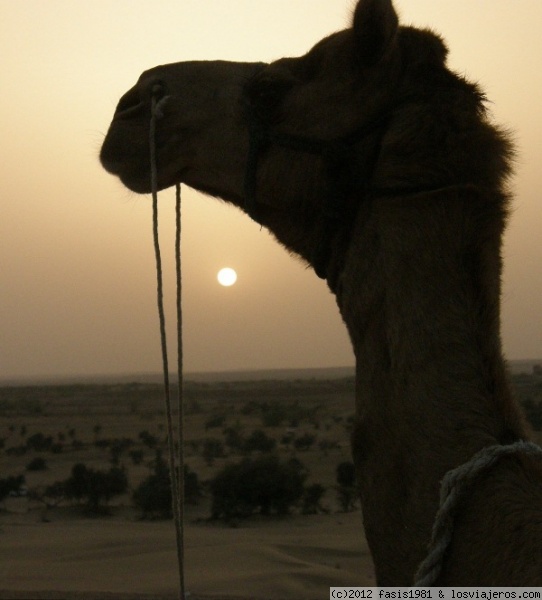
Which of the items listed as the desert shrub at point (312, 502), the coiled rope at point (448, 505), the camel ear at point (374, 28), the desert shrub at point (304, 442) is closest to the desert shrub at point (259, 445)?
the desert shrub at point (304, 442)

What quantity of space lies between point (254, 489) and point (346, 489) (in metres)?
2.98

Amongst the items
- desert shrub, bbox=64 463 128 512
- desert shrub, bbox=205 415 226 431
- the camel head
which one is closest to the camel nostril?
the camel head

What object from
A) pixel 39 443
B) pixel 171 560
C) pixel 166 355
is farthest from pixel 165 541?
pixel 39 443

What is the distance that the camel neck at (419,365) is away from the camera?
227cm

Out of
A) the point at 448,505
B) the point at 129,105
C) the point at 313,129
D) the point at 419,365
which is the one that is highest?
the point at 129,105

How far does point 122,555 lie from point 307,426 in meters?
30.6

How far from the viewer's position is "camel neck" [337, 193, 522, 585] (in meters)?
2.27

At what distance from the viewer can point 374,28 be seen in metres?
2.70

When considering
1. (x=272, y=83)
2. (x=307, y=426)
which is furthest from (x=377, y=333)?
(x=307, y=426)

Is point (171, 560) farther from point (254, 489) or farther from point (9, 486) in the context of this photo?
point (9, 486)

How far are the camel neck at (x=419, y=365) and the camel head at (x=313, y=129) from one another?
0.18m

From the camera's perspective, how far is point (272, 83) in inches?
121

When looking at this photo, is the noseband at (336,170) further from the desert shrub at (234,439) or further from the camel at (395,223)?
the desert shrub at (234,439)

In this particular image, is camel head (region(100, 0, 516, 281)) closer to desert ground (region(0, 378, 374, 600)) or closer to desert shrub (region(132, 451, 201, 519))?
desert ground (region(0, 378, 374, 600))
